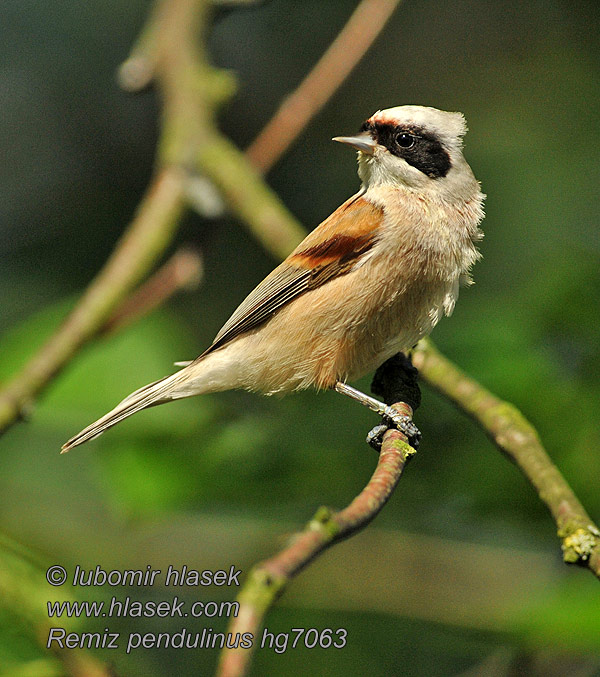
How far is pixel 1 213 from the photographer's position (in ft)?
27.0

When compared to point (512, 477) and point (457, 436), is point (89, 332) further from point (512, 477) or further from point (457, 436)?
point (512, 477)

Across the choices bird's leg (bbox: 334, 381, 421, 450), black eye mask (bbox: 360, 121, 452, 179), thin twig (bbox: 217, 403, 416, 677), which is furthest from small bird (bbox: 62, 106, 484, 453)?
thin twig (bbox: 217, 403, 416, 677)

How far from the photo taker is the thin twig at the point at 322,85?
4680 millimetres

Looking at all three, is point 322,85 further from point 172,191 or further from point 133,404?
point 133,404

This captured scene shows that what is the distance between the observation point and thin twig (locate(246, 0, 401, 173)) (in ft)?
15.4

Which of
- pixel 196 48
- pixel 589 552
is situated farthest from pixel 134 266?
pixel 589 552

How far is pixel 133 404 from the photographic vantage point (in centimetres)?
370

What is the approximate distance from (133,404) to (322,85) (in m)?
2.19

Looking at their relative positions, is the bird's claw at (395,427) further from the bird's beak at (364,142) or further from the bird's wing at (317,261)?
the bird's beak at (364,142)

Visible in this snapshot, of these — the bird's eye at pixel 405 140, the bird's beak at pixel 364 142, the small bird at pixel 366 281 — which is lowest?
the small bird at pixel 366 281

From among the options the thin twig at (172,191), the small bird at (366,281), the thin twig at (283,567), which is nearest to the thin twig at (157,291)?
the thin twig at (172,191)

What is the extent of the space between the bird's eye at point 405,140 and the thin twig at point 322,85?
3.24ft

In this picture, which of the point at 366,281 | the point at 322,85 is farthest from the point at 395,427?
the point at 322,85

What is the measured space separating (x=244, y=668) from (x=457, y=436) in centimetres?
250
